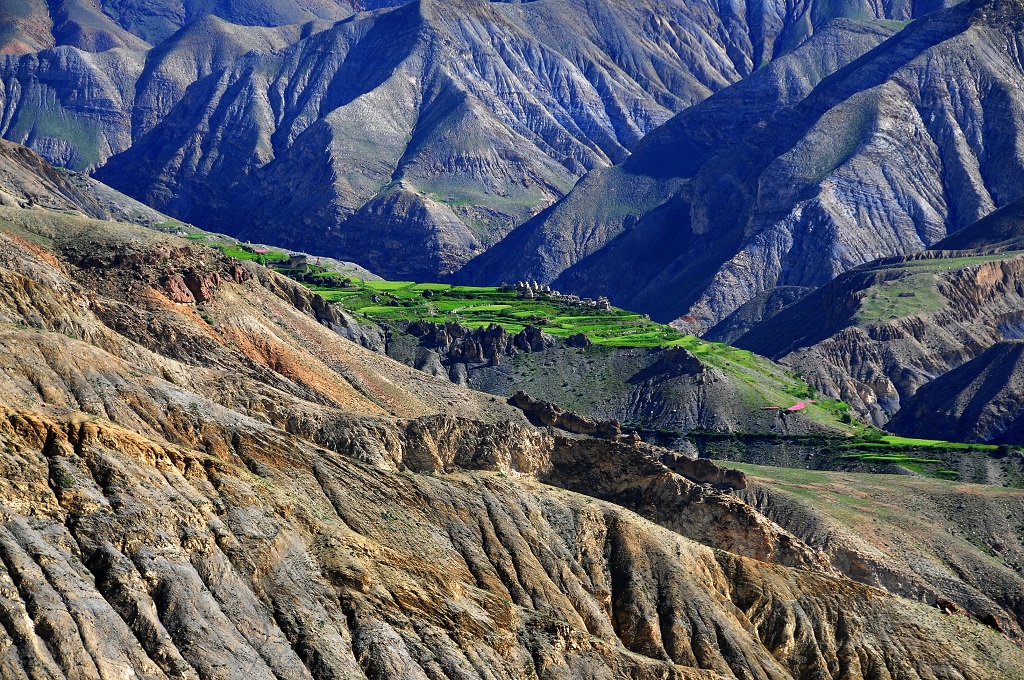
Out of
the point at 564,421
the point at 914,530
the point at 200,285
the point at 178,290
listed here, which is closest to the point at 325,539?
the point at 178,290

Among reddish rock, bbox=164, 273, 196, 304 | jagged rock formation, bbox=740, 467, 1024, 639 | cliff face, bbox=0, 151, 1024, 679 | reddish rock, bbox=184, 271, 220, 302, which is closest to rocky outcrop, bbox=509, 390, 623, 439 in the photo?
jagged rock formation, bbox=740, 467, 1024, 639

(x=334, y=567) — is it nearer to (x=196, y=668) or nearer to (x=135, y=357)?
(x=196, y=668)

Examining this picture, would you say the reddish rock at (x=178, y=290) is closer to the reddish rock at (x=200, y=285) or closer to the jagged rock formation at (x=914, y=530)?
the reddish rock at (x=200, y=285)

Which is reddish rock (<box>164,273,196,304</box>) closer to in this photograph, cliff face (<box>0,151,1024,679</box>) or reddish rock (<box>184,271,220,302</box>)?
cliff face (<box>0,151,1024,679</box>)

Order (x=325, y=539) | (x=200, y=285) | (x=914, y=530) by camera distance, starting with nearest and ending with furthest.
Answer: (x=325, y=539)
(x=200, y=285)
(x=914, y=530)

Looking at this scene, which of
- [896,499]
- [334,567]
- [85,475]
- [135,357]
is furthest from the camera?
[896,499]

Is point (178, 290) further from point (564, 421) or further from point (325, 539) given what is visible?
point (325, 539)

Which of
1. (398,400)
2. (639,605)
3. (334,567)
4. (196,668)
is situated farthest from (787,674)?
(398,400)

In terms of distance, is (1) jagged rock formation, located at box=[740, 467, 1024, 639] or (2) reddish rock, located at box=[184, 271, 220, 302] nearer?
(1) jagged rock formation, located at box=[740, 467, 1024, 639]
